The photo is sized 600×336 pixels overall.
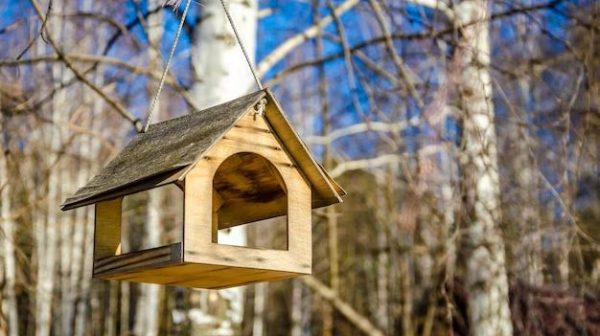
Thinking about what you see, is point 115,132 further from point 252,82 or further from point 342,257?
point 252,82

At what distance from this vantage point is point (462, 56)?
4750mm

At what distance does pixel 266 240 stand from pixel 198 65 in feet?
48.5

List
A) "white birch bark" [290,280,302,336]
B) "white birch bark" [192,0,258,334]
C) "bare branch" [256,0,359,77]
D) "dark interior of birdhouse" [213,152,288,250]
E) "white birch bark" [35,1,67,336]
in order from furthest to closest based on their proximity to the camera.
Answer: "white birch bark" [290,280,302,336] < "white birch bark" [35,1,67,336] < "bare branch" [256,0,359,77] < "white birch bark" [192,0,258,334] < "dark interior of birdhouse" [213,152,288,250]

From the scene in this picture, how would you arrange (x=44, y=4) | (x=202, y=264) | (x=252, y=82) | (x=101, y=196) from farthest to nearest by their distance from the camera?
(x=44, y=4) → (x=252, y=82) → (x=101, y=196) → (x=202, y=264)

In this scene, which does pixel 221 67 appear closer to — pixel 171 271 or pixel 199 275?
pixel 199 275

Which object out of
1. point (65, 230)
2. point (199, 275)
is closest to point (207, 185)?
point (199, 275)

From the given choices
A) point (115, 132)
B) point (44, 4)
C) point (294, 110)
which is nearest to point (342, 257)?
point (294, 110)

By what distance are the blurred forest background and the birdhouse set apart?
2.06 feet

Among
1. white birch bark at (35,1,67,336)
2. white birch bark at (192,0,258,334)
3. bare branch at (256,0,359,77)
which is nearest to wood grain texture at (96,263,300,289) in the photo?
white birch bark at (192,0,258,334)

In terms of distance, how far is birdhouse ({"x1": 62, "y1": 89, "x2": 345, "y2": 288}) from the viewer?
8.10 ft

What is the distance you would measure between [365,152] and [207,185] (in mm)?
15129

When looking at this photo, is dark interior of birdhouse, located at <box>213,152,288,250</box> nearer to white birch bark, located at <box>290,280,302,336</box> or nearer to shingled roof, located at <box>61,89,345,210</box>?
shingled roof, located at <box>61,89,345,210</box>

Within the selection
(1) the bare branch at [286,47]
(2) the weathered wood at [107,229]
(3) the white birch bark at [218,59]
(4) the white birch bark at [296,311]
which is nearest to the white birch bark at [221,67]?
(3) the white birch bark at [218,59]

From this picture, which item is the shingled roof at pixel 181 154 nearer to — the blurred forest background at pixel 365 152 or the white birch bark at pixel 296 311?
the blurred forest background at pixel 365 152
